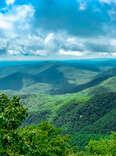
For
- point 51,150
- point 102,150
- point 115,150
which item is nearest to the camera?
point 51,150

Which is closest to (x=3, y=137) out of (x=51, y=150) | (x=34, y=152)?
(x=34, y=152)

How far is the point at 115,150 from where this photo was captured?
2131 inches

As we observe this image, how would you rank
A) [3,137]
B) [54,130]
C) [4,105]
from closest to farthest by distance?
1. [3,137]
2. [4,105]
3. [54,130]

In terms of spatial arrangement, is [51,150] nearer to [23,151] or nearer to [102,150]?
[102,150]

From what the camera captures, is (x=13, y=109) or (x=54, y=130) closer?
(x=13, y=109)

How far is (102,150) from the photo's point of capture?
57.8m

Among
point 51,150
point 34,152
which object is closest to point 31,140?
point 34,152

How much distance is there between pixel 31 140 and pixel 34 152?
1.39 metres

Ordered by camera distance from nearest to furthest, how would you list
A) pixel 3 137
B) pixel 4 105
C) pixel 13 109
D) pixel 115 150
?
1. pixel 3 137
2. pixel 13 109
3. pixel 4 105
4. pixel 115 150

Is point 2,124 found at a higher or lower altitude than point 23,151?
higher

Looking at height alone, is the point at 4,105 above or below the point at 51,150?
above

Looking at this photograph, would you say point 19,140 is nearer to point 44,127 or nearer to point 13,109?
point 13,109

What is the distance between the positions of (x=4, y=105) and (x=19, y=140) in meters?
3.93

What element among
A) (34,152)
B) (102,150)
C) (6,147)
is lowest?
(102,150)
